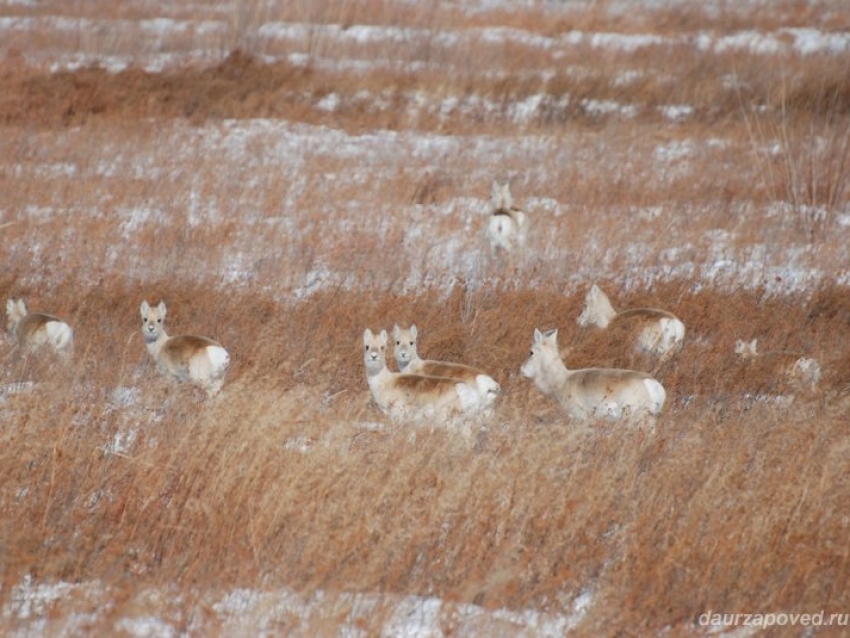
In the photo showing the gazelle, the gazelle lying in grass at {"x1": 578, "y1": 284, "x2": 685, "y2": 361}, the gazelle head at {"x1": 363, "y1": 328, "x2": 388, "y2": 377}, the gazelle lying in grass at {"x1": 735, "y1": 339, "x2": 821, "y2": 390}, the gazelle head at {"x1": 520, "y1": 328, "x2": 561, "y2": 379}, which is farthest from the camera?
the gazelle lying in grass at {"x1": 578, "y1": 284, "x2": 685, "y2": 361}

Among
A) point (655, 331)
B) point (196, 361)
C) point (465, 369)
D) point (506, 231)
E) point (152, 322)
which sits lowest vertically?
point (465, 369)

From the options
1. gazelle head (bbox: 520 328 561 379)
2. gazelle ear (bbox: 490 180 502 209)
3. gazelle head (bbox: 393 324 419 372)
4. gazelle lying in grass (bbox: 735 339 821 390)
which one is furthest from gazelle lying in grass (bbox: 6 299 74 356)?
gazelle ear (bbox: 490 180 502 209)

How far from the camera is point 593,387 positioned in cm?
835

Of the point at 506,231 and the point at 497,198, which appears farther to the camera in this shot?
the point at 497,198

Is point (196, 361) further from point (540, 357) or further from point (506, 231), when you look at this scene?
point (506, 231)

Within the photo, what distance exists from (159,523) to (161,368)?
3.29m

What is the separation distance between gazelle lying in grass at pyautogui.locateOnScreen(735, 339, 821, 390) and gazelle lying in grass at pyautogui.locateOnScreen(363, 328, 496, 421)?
2.66 m

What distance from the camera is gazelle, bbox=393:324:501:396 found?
8.25 m

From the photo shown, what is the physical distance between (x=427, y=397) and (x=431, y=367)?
37.8 inches

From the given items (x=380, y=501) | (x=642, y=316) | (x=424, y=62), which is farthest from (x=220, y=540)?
(x=424, y=62)

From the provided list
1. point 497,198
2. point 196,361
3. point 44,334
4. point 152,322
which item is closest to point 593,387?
point 196,361

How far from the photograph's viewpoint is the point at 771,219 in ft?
50.7

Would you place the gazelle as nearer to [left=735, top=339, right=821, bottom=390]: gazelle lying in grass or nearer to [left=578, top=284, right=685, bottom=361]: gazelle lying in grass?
[left=578, top=284, right=685, bottom=361]: gazelle lying in grass

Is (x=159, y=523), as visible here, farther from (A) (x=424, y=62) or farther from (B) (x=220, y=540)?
(A) (x=424, y=62)
